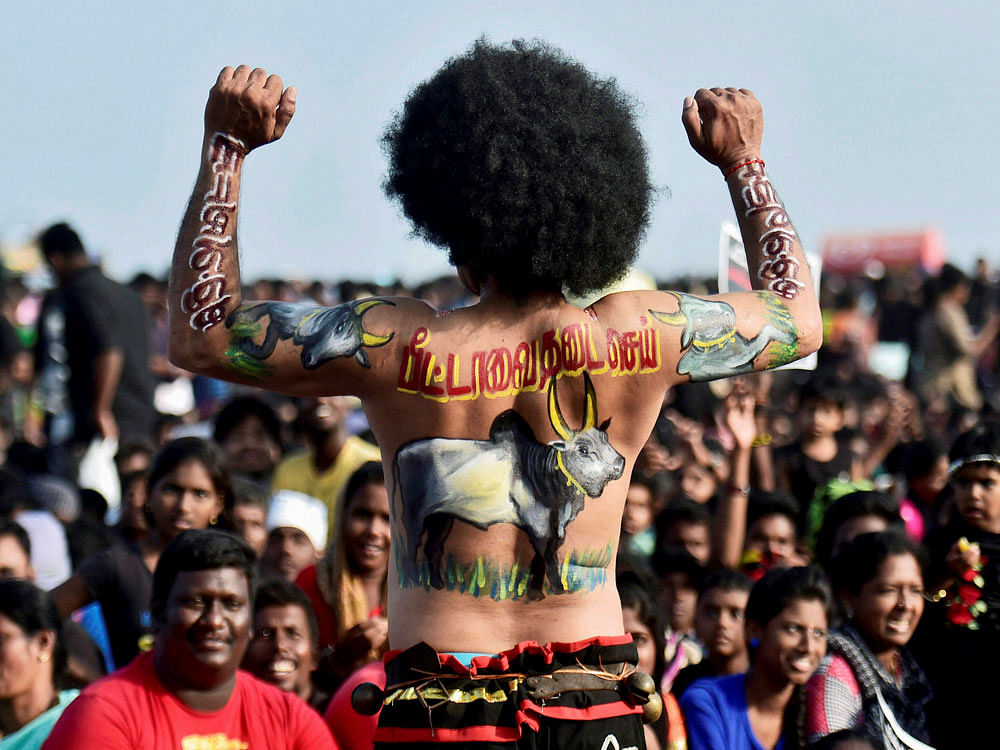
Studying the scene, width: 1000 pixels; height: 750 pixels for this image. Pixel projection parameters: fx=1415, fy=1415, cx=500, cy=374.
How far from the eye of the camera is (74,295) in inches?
350

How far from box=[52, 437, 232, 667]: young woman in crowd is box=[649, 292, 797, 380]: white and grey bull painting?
2786mm

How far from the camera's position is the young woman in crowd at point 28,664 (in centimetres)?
443

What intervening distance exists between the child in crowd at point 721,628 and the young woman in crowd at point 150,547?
1.95 metres

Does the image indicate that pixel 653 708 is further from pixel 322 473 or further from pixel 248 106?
pixel 322 473

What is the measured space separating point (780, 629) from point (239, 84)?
2.94 metres

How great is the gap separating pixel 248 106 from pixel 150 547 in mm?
2949

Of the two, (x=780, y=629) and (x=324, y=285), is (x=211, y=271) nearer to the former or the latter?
(x=780, y=629)

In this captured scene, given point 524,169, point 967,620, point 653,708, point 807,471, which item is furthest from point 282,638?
point 807,471

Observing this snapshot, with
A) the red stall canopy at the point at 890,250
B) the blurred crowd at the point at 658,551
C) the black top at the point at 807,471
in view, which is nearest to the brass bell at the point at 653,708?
the blurred crowd at the point at 658,551

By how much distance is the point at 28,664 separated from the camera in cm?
454

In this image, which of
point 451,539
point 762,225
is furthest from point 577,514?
point 762,225

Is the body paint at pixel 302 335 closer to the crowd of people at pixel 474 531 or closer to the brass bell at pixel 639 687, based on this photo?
the crowd of people at pixel 474 531

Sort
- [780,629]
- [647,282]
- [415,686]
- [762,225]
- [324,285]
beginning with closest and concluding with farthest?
[415,686]
[762,225]
[780,629]
[647,282]
[324,285]

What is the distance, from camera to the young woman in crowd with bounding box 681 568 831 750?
4902 millimetres
